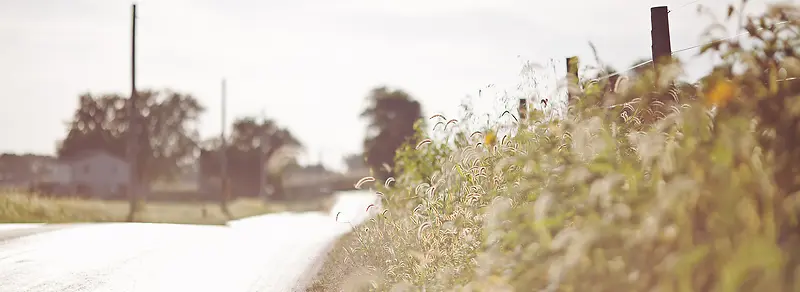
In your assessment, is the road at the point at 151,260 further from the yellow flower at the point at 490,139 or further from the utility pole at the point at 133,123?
the utility pole at the point at 133,123

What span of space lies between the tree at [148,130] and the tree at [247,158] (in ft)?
9.39

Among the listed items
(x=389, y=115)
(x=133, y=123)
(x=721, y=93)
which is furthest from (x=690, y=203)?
(x=389, y=115)

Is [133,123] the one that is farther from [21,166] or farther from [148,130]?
[21,166]

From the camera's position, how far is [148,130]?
92438mm

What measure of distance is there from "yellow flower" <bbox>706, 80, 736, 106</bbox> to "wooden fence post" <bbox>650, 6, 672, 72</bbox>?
15.5 feet

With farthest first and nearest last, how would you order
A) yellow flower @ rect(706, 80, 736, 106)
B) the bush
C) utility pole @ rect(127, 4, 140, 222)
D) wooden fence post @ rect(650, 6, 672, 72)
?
utility pole @ rect(127, 4, 140, 222), wooden fence post @ rect(650, 6, 672, 72), yellow flower @ rect(706, 80, 736, 106), the bush

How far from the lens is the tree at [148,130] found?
3649 inches

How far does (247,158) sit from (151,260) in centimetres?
8415

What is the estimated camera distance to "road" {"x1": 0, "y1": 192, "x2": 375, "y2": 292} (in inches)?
440

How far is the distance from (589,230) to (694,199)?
0.48 m

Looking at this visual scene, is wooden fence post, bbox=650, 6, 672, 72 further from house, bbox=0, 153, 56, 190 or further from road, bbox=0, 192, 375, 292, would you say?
house, bbox=0, 153, 56, 190

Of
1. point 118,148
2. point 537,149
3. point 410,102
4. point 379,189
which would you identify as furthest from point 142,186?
point 537,149

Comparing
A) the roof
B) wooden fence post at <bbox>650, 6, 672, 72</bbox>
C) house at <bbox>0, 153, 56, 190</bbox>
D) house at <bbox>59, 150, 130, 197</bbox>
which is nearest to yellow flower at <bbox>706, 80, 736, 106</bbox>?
wooden fence post at <bbox>650, 6, 672, 72</bbox>

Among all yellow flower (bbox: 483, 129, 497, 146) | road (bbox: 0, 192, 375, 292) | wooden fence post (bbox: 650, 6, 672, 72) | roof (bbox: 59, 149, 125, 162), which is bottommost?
road (bbox: 0, 192, 375, 292)
